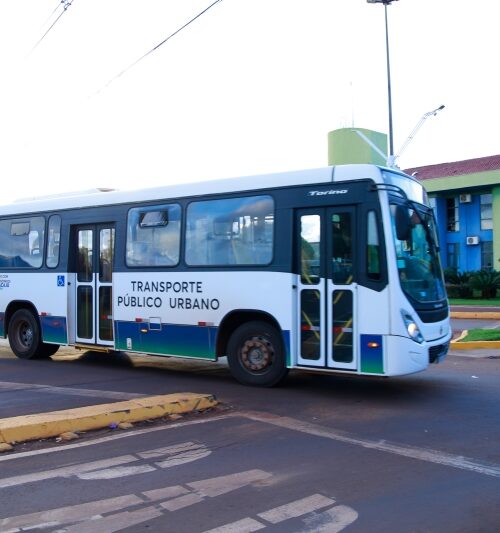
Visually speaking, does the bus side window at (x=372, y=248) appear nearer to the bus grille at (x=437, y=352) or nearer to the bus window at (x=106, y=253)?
the bus grille at (x=437, y=352)

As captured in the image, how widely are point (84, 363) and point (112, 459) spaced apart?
6.83 m

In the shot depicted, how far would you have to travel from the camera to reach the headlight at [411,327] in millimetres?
7980

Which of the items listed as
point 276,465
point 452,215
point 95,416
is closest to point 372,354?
point 276,465

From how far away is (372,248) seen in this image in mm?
8188

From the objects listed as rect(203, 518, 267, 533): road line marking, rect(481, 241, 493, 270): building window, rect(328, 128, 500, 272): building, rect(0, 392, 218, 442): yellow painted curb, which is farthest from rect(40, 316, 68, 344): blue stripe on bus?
rect(481, 241, 493, 270): building window

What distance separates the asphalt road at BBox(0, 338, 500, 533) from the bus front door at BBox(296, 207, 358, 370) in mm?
670

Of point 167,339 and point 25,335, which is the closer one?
point 167,339

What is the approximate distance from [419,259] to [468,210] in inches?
1334

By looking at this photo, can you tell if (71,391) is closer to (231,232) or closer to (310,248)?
(231,232)

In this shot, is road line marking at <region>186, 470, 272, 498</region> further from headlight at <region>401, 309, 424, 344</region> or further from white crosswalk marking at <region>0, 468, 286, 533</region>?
headlight at <region>401, 309, 424, 344</region>

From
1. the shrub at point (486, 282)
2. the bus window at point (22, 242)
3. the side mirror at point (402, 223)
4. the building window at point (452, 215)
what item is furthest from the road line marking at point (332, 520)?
the building window at point (452, 215)

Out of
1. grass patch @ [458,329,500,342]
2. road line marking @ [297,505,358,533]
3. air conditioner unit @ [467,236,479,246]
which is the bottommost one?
road line marking @ [297,505,358,533]

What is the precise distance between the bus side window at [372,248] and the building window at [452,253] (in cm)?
3497

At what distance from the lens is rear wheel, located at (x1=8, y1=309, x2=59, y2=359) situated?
1259cm
